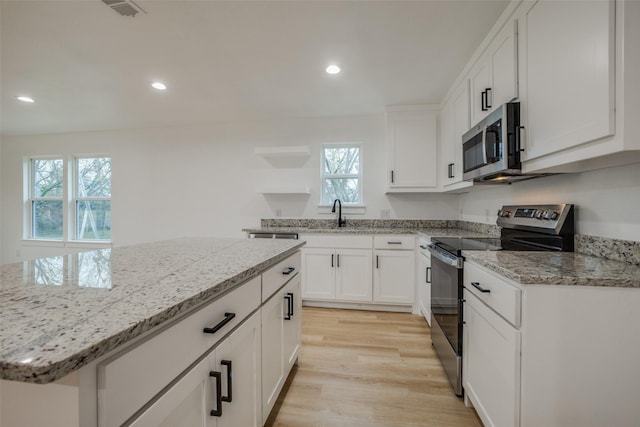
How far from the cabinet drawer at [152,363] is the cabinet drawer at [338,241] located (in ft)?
7.33

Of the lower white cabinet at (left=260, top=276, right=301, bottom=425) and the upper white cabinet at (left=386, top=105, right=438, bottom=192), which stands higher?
the upper white cabinet at (left=386, top=105, right=438, bottom=192)

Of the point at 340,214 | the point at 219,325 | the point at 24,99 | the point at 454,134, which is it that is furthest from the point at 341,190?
the point at 24,99

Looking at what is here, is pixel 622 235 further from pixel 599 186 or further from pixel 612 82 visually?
pixel 612 82

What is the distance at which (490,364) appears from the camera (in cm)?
128

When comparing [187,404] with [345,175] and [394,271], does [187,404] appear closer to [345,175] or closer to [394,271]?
[394,271]

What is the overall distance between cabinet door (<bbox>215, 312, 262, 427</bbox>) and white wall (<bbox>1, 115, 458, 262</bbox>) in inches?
108

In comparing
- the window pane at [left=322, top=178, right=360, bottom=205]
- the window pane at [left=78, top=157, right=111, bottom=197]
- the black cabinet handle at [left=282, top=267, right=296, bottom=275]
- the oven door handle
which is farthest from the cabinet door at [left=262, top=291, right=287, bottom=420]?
the window pane at [left=78, top=157, right=111, bottom=197]

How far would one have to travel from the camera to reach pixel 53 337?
50 centimetres

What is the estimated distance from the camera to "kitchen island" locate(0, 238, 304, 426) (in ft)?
1.52

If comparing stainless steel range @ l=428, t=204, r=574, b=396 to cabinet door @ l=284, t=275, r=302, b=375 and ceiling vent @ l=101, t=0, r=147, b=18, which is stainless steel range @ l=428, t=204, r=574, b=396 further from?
ceiling vent @ l=101, t=0, r=147, b=18

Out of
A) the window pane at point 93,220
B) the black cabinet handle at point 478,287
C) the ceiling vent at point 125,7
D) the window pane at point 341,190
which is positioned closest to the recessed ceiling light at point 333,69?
the ceiling vent at point 125,7

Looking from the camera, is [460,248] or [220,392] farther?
[460,248]

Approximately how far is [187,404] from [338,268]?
245 centimetres

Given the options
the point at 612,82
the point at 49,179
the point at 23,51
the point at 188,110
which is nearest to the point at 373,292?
the point at 612,82
